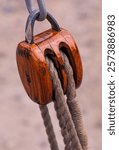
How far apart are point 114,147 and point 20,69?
88cm

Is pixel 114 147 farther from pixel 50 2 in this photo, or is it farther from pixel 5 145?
pixel 50 2

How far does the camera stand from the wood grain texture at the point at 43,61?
91 cm

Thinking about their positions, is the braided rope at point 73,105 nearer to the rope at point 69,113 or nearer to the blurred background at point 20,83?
the rope at point 69,113

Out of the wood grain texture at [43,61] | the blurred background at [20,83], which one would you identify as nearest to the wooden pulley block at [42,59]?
the wood grain texture at [43,61]

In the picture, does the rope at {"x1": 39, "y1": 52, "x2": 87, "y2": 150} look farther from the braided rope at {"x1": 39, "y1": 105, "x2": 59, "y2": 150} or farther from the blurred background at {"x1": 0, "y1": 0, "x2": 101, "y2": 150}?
the blurred background at {"x1": 0, "y1": 0, "x2": 101, "y2": 150}

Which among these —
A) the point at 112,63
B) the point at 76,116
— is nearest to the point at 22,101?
the point at 112,63

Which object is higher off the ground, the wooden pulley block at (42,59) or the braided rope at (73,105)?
the wooden pulley block at (42,59)

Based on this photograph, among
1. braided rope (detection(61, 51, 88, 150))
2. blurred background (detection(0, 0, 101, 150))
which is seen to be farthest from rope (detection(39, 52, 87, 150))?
blurred background (detection(0, 0, 101, 150))

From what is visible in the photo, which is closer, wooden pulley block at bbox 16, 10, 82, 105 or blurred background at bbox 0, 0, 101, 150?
wooden pulley block at bbox 16, 10, 82, 105

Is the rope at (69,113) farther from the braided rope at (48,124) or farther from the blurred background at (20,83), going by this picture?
the blurred background at (20,83)

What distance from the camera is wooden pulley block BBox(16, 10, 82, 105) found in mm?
912

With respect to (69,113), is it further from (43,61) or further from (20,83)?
(20,83)

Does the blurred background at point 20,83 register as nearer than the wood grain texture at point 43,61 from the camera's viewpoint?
No

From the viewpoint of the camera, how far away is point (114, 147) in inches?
69.6
